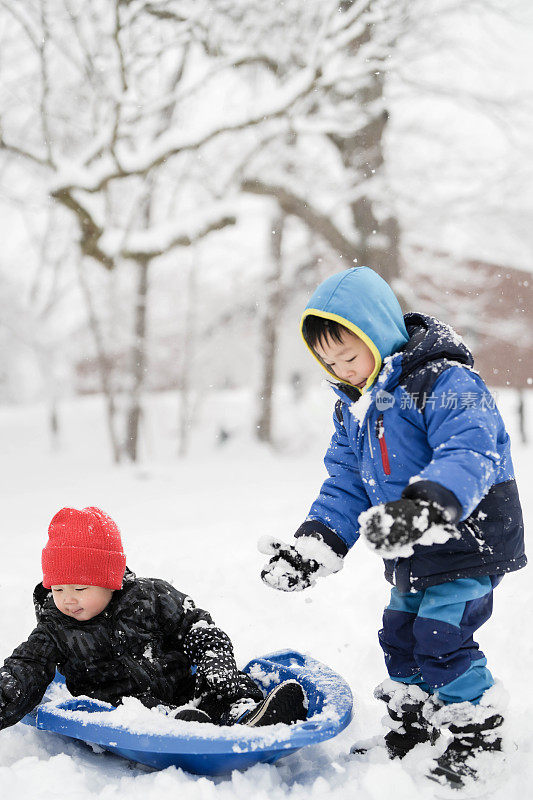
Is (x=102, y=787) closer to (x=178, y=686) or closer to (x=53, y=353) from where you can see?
(x=178, y=686)

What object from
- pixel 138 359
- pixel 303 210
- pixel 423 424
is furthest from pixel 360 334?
pixel 138 359

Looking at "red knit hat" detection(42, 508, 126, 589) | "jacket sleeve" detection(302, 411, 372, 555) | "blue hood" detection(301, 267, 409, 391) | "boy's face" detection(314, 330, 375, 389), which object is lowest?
"red knit hat" detection(42, 508, 126, 589)

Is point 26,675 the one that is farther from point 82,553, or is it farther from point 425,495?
point 425,495

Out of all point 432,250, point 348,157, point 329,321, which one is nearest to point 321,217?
point 348,157

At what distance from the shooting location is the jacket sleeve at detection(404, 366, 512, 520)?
1485 mm

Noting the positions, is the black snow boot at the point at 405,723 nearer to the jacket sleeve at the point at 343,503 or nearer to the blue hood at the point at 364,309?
the jacket sleeve at the point at 343,503

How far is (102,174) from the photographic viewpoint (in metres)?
6.32

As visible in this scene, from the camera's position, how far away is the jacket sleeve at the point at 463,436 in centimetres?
149

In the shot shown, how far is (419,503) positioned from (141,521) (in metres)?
4.83

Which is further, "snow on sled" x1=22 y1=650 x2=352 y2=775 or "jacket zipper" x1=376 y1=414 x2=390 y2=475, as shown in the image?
"jacket zipper" x1=376 y1=414 x2=390 y2=475

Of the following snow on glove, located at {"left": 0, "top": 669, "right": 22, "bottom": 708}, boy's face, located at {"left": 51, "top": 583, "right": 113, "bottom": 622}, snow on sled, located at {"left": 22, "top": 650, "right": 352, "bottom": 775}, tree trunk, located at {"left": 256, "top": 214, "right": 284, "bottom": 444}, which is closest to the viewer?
snow on sled, located at {"left": 22, "top": 650, "right": 352, "bottom": 775}

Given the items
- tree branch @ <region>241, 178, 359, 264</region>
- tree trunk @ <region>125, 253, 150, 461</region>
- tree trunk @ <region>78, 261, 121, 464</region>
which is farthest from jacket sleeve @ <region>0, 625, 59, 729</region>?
tree trunk @ <region>78, 261, 121, 464</region>

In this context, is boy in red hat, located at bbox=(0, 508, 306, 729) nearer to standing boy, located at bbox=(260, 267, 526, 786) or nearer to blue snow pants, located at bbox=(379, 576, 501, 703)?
standing boy, located at bbox=(260, 267, 526, 786)

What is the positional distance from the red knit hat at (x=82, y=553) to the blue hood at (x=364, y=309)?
95 cm
